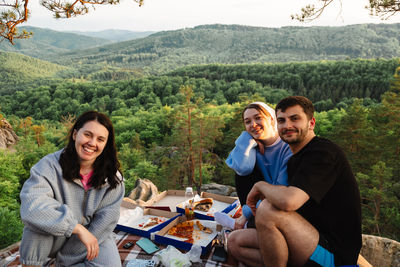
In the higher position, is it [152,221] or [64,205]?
[64,205]

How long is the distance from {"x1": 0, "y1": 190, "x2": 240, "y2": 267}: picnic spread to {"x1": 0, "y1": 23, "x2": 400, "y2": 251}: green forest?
4.01 m

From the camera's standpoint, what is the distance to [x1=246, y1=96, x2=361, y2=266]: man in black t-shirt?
6.33ft

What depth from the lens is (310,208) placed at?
2109 millimetres

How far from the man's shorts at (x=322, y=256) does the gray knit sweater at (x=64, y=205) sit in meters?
1.68

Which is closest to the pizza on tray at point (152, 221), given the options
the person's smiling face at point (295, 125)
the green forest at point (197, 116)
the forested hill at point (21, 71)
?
the person's smiling face at point (295, 125)

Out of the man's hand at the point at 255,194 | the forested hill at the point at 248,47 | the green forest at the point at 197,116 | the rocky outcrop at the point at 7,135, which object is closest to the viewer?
the man's hand at the point at 255,194

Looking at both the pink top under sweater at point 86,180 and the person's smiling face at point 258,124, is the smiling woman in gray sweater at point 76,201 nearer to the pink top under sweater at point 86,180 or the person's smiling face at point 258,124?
the pink top under sweater at point 86,180

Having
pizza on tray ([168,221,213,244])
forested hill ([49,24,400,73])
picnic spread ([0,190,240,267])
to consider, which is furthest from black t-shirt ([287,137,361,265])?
forested hill ([49,24,400,73])

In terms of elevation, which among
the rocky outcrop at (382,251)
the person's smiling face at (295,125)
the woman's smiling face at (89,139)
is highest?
the person's smiling face at (295,125)

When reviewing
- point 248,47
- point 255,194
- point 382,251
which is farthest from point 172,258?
point 248,47

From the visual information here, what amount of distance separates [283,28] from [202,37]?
178 feet

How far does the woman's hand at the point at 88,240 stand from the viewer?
2.12 m

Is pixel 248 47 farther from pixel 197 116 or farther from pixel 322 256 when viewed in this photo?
pixel 322 256

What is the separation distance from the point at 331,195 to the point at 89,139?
1978 millimetres
